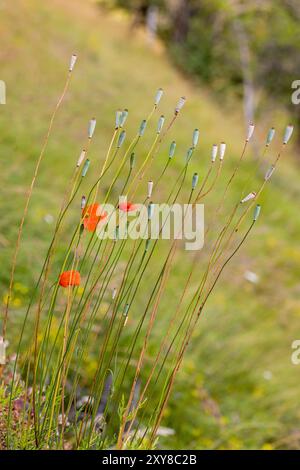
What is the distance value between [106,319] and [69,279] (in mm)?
1467

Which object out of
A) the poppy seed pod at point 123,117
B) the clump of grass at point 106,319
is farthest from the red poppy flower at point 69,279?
the poppy seed pod at point 123,117

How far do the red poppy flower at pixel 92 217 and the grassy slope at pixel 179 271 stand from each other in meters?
1.20

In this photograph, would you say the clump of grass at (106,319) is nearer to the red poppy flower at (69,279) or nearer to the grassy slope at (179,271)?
the red poppy flower at (69,279)

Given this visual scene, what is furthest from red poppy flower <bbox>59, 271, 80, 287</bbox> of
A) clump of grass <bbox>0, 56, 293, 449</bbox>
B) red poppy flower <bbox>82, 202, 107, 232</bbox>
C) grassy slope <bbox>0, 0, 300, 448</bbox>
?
grassy slope <bbox>0, 0, 300, 448</bbox>

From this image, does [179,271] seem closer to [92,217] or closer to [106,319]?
[106,319]

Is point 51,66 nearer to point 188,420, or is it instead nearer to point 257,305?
point 257,305

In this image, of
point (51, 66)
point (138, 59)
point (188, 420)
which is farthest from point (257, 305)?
point (138, 59)

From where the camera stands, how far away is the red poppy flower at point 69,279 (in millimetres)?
1517

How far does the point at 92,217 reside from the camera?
1588mm

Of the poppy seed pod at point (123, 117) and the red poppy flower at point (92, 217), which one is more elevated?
the poppy seed pod at point (123, 117)

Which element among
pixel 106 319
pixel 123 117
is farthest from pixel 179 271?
pixel 123 117

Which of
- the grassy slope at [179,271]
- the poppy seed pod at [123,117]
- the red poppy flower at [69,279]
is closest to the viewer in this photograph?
the poppy seed pod at [123,117]

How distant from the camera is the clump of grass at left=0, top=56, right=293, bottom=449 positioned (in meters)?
1.46
